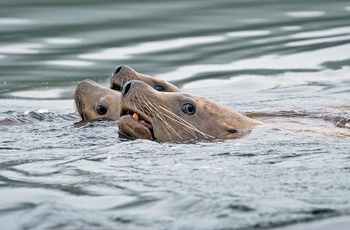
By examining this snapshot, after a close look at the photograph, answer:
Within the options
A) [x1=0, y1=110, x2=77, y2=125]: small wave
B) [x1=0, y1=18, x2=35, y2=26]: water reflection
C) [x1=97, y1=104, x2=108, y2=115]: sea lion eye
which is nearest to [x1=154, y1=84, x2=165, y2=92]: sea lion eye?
A: [x1=97, y1=104, x2=108, y2=115]: sea lion eye

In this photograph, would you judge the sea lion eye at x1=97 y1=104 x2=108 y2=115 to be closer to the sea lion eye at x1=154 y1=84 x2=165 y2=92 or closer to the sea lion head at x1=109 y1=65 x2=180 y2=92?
the sea lion head at x1=109 y1=65 x2=180 y2=92

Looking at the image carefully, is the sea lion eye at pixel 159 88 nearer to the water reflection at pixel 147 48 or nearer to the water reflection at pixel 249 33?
the water reflection at pixel 147 48

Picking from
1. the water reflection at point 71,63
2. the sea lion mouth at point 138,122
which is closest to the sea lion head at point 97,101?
the sea lion mouth at point 138,122

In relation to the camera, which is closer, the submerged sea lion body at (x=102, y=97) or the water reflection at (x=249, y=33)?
the submerged sea lion body at (x=102, y=97)

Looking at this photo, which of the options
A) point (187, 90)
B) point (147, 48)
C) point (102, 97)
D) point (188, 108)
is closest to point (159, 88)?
point (102, 97)

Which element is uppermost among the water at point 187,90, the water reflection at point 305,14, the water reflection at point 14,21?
the water reflection at point 305,14

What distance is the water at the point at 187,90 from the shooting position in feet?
19.7

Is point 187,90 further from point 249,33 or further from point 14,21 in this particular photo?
point 14,21

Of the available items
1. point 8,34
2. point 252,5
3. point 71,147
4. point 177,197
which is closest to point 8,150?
point 71,147

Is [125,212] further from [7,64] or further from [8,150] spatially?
[7,64]

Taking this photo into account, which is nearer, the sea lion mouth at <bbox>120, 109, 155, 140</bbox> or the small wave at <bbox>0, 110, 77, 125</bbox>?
the sea lion mouth at <bbox>120, 109, 155, 140</bbox>

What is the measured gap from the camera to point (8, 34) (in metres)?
14.6

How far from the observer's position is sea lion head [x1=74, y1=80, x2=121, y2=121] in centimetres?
952

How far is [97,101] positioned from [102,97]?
0.06 m
